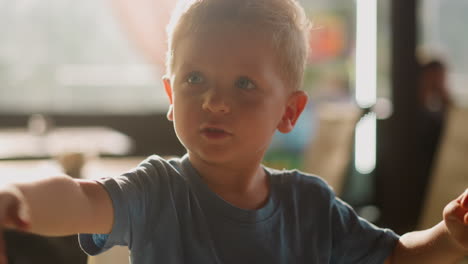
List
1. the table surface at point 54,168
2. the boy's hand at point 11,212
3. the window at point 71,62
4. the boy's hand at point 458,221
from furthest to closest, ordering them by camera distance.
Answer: the window at point 71,62, the table surface at point 54,168, the boy's hand at point 458,221, the boy's hand at point 11,212

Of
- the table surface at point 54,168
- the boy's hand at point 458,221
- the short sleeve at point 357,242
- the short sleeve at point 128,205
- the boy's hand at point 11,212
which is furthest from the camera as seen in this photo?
the table surface at point 54,168

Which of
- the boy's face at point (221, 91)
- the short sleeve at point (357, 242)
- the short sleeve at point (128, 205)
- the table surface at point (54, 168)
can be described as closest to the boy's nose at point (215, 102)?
the boy's face at point (221, 91)

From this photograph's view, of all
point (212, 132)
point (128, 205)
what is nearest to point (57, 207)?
point (128, 205)

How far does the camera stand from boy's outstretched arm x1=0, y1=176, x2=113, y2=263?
53 cm

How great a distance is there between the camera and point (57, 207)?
2.12 feet

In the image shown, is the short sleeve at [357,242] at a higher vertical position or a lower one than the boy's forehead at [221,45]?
lower

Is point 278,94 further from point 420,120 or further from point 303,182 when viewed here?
point 420,120

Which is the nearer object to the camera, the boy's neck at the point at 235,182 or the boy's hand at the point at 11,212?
the boy's hand at the point at 11,212

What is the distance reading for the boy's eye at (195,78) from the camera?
0.84 metres

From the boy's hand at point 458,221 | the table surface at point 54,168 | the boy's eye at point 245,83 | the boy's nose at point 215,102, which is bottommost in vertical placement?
the table surface at point 54,168

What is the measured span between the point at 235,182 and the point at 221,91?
0.14 meters

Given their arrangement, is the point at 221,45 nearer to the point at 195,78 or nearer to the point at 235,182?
the point at 195,78

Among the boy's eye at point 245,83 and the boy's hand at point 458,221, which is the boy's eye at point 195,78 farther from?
the boy's hand at point 458,221

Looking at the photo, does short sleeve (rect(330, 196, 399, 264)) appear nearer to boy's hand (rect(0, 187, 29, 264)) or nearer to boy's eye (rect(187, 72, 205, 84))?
boy's eye (rect(187, 72, 205, 84))
